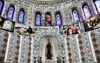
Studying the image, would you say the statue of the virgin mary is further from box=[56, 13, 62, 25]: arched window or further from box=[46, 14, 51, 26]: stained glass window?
box=[56, 13, 62, 25]: arched window

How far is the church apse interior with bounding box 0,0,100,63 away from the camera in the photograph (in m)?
8.01

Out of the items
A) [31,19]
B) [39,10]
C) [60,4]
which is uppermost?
[60,4]

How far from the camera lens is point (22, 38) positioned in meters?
9.09

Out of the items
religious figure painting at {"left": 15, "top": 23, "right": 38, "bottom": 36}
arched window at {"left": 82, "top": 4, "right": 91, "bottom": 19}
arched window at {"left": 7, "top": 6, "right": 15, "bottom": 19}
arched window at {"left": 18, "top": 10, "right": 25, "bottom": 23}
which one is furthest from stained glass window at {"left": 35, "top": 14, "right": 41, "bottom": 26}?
arched window at {"left": 82, "top": 4, "right": 91, "bottom": 19}

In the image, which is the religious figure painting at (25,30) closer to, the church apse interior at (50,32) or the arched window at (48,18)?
the church apse interior at (50,32)

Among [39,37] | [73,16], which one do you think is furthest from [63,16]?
[39,37]

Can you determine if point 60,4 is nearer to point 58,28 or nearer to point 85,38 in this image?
point 58,28

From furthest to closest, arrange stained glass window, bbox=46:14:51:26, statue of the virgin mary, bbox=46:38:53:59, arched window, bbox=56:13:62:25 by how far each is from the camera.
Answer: stained glass window, bbox=46:14:51:26 → arched window, bbox=56:13:62:25 → statue of the virgin mary, bbox=46:38:53:59

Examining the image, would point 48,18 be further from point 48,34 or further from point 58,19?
point 48,34

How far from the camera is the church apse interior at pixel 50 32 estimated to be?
8.01 m

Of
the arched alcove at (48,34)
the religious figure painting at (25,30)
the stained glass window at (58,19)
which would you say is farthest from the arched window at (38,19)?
the stained glass window at (58,19)

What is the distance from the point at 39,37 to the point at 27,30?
5.13ft

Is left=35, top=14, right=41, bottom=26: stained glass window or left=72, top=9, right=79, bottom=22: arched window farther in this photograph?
left=35, top=14, right=41, bottom=26: stained glass window

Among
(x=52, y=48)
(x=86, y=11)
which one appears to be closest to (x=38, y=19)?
(x=52, y=48)
